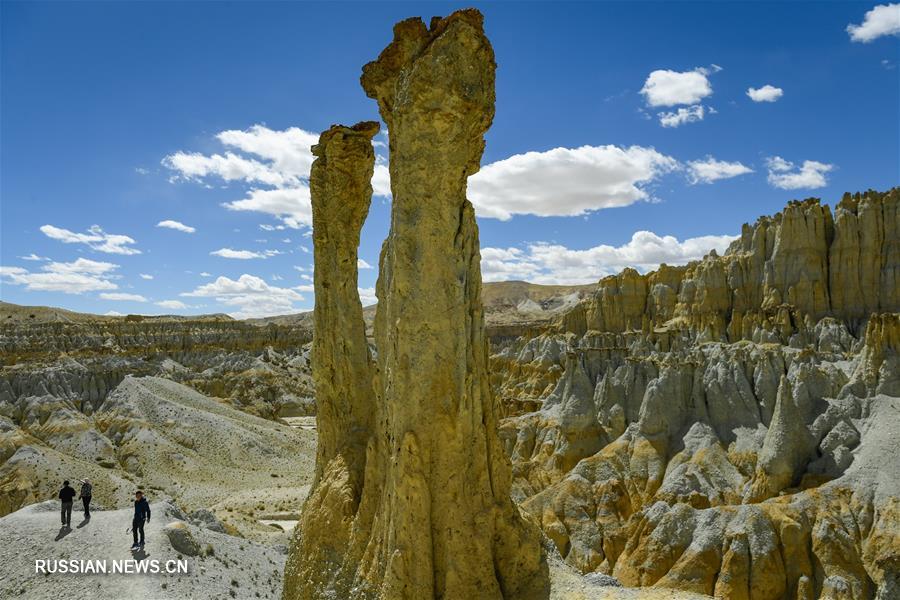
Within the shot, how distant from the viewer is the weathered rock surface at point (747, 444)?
656 inches

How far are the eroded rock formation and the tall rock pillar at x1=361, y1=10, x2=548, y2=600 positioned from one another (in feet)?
0.05

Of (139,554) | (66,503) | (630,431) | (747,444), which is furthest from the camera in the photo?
(630,431)

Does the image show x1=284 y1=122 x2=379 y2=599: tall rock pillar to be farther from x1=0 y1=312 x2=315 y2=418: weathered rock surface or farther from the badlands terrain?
x1=0 y1=312 x2=315 y2=418: weathered rock surface

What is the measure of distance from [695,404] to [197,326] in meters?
61.7

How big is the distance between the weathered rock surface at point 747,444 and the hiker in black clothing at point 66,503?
15015mm

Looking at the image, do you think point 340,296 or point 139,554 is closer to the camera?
point 340,296

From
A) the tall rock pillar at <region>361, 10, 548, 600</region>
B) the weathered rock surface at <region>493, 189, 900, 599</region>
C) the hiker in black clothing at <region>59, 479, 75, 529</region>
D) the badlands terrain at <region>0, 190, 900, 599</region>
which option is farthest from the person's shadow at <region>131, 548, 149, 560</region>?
the weathered rock surface at <region>493, 189, 900, 599</region>

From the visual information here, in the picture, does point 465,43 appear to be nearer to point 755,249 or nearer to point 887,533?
point 887,533

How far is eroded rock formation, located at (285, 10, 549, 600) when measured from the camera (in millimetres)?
9312

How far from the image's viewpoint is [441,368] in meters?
9.50

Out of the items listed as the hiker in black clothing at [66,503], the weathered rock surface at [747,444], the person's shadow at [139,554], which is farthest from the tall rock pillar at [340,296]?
the weathered rock surface at [747,444]

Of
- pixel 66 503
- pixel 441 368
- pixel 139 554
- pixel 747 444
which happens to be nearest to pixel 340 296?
Answer: pixel 441 368

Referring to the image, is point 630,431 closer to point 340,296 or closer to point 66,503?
point 340,296

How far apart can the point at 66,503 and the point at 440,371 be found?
39.7 ft
